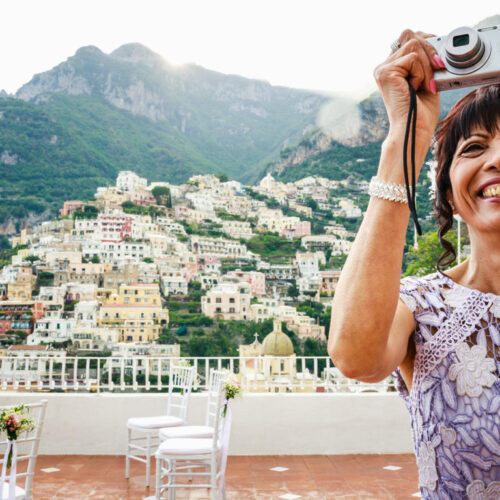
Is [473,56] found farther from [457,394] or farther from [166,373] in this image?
[166,373]

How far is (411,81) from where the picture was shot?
1.66 ft

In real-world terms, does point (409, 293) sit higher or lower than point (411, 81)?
lower

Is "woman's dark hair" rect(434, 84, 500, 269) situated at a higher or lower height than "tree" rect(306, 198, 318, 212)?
lower

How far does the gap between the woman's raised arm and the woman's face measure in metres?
0.08

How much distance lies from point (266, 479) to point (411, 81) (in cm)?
417

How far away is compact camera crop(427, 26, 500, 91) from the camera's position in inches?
18.6

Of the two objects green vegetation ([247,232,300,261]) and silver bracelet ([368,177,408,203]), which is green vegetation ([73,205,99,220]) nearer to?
green vegetation ([247,232,300,261])

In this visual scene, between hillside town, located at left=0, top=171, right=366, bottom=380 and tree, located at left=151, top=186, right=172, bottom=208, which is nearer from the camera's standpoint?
hillside town, located at left=0, top=171, right=366, bottom=380

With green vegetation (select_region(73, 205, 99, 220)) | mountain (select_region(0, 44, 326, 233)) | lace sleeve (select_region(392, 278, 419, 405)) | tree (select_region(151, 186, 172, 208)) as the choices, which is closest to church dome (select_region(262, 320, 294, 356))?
lace sleeve (select_region(392, 278, 419, 405))

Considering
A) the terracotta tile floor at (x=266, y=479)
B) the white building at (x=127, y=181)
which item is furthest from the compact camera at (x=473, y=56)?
the white building at (x=127, y=181)

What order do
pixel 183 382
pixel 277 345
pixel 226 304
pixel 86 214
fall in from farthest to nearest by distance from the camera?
1. pixel 86 214
2. pixel 226 304
3. pixel 277 345
4. pixel 183 382

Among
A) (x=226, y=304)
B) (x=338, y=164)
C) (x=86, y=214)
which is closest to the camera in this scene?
(x=226, y=304)

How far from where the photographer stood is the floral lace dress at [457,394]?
51 cm

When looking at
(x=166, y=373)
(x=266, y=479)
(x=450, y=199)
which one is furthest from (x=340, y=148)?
(x=450, y=199)
